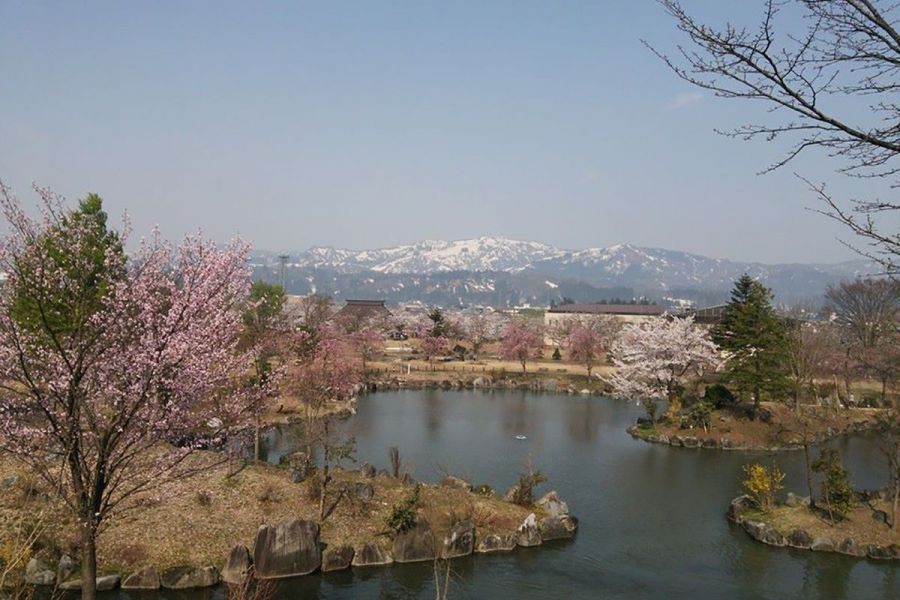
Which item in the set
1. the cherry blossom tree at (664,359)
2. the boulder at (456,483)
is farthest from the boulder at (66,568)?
the cherry blossom tree at (664,359)

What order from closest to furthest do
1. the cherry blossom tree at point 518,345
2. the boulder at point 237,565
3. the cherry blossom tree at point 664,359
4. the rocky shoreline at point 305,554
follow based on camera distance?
the rocky shoreline at point 305,554, the boulder at point 237,565, the cherry blossom tree at point 664,359, the cherry blossom tree at point 518,345

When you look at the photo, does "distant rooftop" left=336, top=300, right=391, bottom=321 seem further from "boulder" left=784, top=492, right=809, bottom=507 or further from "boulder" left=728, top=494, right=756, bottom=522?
"boulder" left=784, top=492, right=809, bottom=507

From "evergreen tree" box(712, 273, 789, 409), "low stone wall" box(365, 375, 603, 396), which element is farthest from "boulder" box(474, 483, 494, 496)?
"low stone wall" box(365, 375, 603, 396)

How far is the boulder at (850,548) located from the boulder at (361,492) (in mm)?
9758

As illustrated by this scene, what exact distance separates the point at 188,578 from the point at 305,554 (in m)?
1.90

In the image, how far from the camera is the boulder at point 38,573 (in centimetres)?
1021

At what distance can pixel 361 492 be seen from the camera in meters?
13.9

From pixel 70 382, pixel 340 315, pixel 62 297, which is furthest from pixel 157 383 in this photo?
pixel 340 315

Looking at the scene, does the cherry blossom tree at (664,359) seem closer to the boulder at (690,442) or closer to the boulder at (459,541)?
the boulder at (690,442)

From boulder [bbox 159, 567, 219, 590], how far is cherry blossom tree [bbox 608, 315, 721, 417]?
21.6m

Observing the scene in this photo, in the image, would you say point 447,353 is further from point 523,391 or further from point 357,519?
point 357,519

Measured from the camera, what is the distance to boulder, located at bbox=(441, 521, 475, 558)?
1266 centimetres

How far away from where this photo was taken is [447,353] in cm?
4928

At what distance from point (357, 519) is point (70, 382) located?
8554 mm
